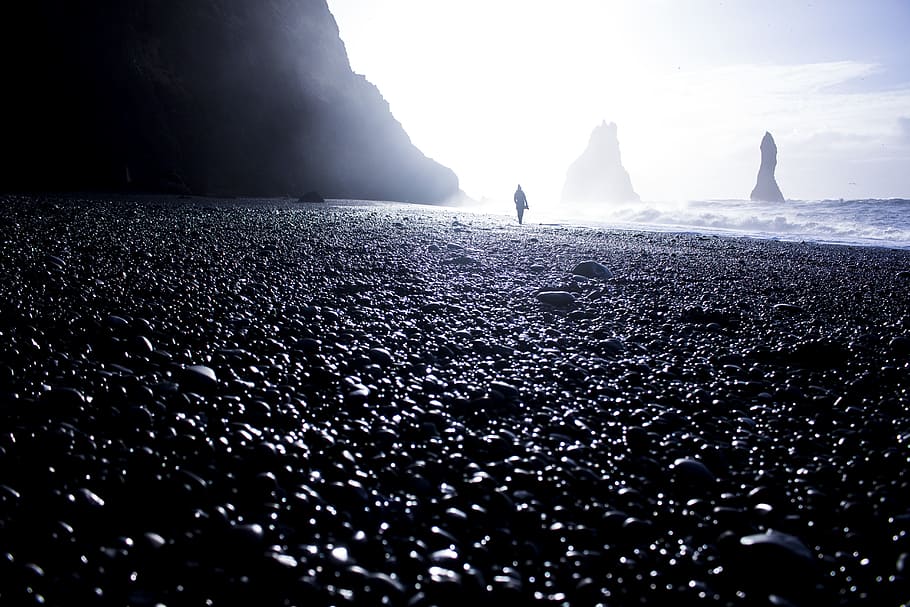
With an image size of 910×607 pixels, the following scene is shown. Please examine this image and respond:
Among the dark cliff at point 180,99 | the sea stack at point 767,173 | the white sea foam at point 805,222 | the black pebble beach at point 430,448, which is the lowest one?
the black pebble beach at point 430,448

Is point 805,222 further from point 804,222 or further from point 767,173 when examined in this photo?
point 767,173

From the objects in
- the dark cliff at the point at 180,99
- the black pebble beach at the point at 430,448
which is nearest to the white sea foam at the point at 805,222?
the dark cliff at the point at 180,99

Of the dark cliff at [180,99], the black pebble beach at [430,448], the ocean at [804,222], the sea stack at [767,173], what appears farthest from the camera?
the sea stack at [767,173]

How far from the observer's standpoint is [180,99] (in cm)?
2903

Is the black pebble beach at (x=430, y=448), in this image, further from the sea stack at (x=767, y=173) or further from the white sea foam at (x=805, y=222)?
the sea stack at (x=767, y=173)

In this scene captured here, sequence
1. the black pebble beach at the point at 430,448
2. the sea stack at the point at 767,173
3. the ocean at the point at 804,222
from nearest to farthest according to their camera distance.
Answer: the black pebble beach at the point at 430,448 → the ocean at the point at 804,222 → the sea stack at the point at 767,173

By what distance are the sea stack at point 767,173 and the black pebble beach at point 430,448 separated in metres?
141

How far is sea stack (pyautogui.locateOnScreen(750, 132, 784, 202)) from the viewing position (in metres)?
122

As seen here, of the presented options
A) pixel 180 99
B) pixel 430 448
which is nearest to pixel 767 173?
pixel 180 99

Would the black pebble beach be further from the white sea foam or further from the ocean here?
the white sea foam

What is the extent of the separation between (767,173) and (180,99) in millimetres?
135503

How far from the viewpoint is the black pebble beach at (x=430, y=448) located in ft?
5.54

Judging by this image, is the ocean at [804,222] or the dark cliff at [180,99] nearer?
the dark cliff at [180,99]

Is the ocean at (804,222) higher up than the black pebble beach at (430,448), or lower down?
higher up
